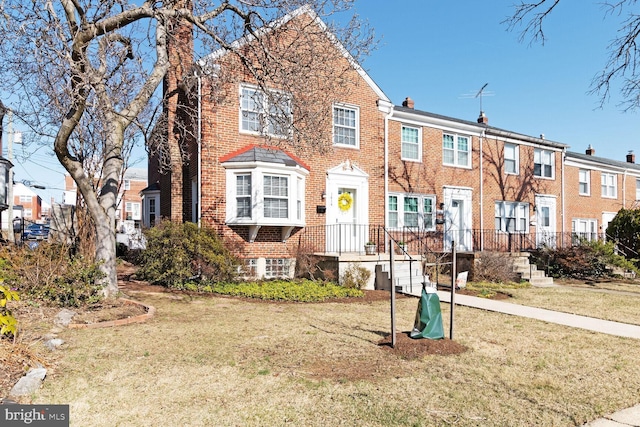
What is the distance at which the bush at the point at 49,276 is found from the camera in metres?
8.00

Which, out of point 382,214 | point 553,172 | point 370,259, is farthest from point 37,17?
point 553,172

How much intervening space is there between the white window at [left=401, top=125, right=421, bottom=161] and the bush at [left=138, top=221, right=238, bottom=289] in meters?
8.76

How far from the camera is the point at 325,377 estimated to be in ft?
16.7

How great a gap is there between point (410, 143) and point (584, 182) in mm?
13882

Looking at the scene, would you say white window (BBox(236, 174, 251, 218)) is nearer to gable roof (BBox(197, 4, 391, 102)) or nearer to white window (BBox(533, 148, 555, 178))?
gable roof (BBox(197, 4, 391, 102))

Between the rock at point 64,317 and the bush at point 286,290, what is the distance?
13.3 feet

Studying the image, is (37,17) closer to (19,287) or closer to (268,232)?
(19,287)

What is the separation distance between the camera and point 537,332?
779 cm

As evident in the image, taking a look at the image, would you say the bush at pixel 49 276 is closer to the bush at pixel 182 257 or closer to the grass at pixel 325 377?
the grass at pixel 325 377

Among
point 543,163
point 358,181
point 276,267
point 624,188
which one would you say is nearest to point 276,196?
point 276,267

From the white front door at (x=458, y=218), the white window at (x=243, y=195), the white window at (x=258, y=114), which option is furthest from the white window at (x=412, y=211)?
the white window at (x=243, y=195)

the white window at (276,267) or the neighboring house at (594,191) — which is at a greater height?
the neighboring house at (594,191)

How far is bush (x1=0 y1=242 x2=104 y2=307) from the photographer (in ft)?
26.2

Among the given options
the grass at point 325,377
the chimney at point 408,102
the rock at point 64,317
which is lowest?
the grass at point 325,377
